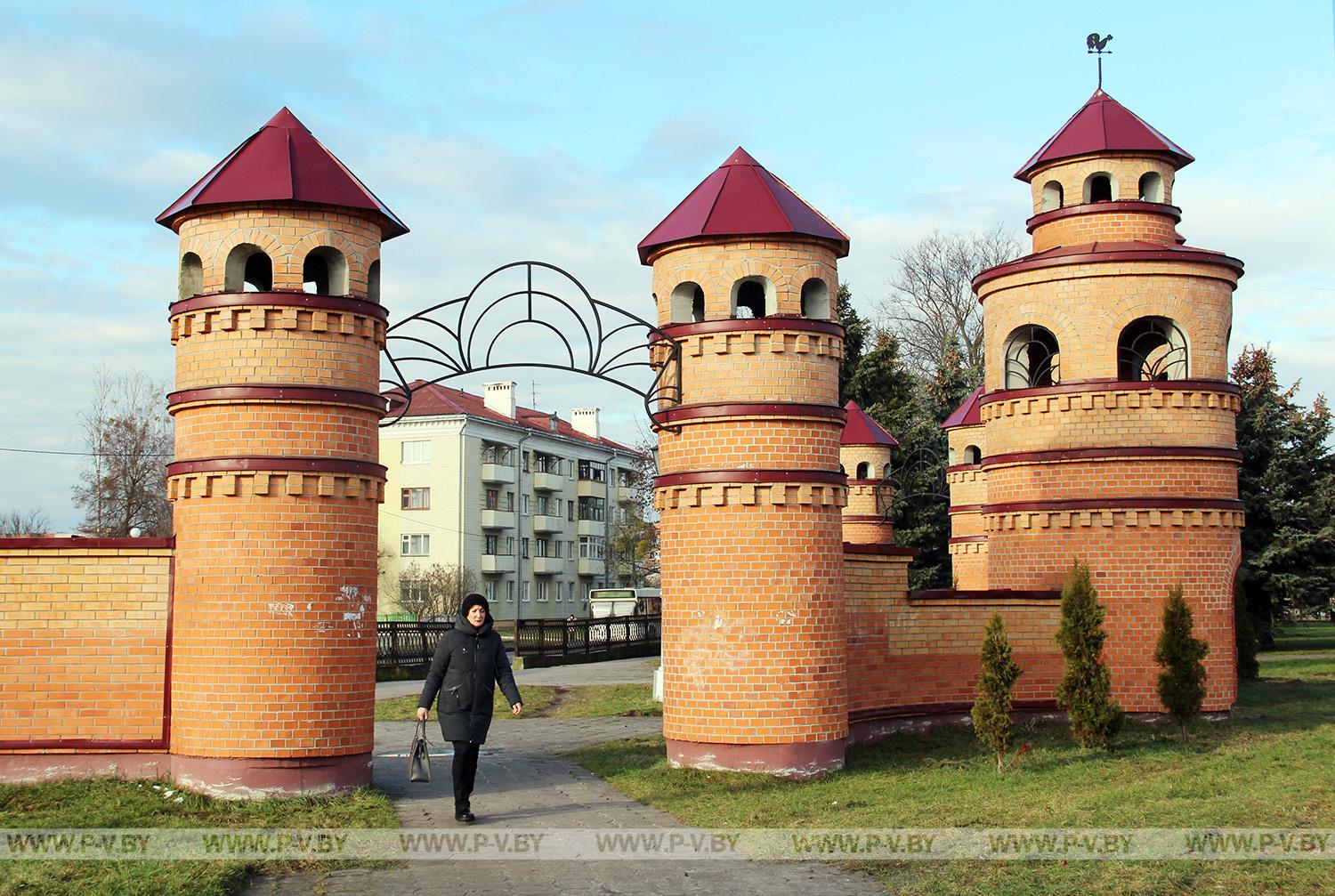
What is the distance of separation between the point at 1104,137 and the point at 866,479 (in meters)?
13.9

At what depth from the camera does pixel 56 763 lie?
11742 mm

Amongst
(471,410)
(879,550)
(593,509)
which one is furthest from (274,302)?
(593,509)

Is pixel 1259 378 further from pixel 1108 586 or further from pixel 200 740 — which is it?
pixel 200 740

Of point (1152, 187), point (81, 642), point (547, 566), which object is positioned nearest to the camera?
point (81, 642)

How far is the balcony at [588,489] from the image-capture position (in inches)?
2576

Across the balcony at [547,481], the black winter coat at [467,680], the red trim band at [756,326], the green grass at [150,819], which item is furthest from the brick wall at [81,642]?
the balcony at [547,481]

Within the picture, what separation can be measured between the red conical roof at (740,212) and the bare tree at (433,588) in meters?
37.2

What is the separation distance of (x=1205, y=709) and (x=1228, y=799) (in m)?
6.58

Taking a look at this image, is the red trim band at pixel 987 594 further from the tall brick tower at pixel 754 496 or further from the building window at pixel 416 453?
the building window at pixel 416 453

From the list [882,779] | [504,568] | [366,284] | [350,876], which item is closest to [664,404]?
[366,284]

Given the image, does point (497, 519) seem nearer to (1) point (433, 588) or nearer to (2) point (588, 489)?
(1) point (433, 588)

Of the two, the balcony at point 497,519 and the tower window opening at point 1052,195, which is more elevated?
the tower window opening at point 1052,195

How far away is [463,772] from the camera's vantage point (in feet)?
35.7

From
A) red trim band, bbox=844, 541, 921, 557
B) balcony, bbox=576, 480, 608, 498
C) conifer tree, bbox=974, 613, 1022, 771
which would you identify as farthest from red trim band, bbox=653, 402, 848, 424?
balcony, bbox=576, 480, 608, 498
